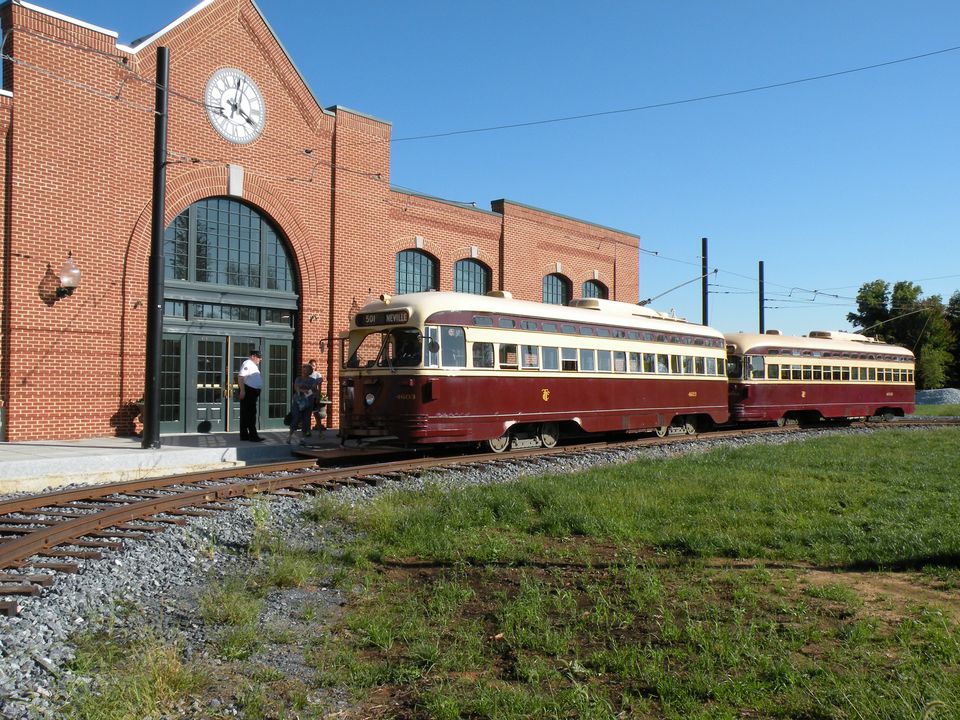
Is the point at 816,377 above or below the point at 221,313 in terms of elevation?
below

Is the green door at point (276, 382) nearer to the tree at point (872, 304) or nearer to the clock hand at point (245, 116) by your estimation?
the clock hand at point (245, 116)

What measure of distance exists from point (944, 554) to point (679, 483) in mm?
4008

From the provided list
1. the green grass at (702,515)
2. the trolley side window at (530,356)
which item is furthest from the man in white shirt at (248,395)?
the green grass at (702,515)

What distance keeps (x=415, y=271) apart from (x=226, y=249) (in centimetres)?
641

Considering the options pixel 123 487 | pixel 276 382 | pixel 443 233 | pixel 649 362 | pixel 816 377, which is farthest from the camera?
pixel 816 377

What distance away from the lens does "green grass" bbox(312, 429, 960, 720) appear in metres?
4.12

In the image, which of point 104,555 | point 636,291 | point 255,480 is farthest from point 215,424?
point 636,291

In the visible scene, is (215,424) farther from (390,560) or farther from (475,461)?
(390,560)

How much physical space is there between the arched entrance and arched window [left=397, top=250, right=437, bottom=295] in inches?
157

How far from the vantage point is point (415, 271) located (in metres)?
23.4

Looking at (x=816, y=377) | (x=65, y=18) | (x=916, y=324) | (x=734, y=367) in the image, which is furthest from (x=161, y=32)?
(x=916, y=324)

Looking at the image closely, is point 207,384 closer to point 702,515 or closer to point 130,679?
point 702,515

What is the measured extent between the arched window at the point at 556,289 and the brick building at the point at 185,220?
5.92 metres

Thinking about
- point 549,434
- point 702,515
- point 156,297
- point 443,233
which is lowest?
point 702,515
